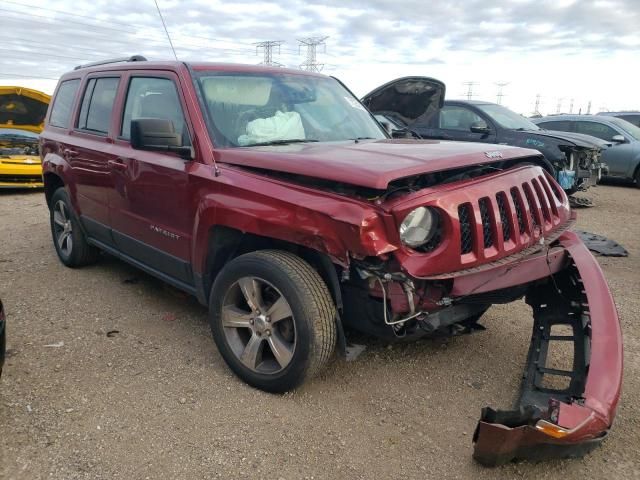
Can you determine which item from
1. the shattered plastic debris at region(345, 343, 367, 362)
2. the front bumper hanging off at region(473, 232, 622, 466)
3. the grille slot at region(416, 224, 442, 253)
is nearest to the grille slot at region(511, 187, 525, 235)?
the front bumper hanging off at region(473, 232, 622, 466)

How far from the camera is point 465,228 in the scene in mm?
2730

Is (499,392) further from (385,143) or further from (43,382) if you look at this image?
(43,382)

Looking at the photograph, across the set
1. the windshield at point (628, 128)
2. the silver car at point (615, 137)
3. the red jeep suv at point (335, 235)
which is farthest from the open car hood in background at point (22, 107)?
the windshield at point (628, 128)

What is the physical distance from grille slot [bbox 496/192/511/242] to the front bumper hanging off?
0.48 metres

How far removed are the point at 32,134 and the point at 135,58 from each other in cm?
826

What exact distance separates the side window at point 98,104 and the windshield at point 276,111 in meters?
1.21

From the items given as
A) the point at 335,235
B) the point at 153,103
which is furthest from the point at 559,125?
the point at 335,235

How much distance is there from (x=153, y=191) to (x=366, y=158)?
1692 mm

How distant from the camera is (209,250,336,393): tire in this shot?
2.78m

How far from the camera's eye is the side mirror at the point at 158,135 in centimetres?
321

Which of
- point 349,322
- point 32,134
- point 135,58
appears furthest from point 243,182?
point 32,134

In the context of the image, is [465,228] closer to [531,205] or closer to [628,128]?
[531,205]

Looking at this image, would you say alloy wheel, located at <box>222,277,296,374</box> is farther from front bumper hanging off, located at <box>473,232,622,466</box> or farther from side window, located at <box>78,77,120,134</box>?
side window, located at <box>78,77,120,134</box>

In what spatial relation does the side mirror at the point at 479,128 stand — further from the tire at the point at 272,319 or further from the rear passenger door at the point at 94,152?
the tire at the point at 272,319
